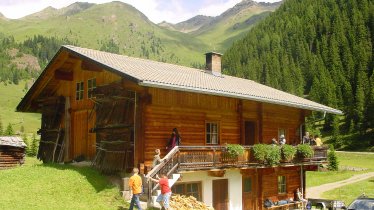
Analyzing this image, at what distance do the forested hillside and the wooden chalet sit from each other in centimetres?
8215

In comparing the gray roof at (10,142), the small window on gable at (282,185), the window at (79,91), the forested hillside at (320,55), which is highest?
the forested hillside at (320,55)

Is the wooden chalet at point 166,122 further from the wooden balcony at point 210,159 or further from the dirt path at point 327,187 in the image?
the dirt path at point 327,187

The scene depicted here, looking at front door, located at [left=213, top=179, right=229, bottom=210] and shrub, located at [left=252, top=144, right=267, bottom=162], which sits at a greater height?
shrub, located at [left=252, top=144, right=267, bottom=162]

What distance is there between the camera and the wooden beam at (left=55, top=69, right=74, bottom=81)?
80.0ft

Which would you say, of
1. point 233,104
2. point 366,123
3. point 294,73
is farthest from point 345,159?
point 294,73

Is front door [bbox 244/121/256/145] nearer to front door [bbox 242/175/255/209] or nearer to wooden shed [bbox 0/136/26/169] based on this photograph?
front door [bbox 242/175/255/209]

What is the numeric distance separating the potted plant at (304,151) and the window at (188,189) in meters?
7.07

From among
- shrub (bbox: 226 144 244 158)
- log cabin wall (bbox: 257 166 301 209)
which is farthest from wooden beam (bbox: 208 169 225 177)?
log cabin wall (bbox: 257 166 301 209)

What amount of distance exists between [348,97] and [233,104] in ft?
322

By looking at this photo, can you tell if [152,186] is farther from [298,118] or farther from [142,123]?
[298,118]

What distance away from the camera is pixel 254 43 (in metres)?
197

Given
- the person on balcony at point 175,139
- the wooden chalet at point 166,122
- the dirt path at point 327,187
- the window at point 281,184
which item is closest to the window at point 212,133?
the wooden chalet at point 166,122

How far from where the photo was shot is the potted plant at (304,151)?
24.5 meters

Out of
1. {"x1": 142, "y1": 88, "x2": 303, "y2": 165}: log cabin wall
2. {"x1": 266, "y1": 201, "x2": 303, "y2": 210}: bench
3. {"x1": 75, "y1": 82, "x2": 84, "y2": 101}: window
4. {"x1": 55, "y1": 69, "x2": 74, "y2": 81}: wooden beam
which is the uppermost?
{"x1": 55, "y1": 69, "x2": 74, "y2": 81}: wooden beam
